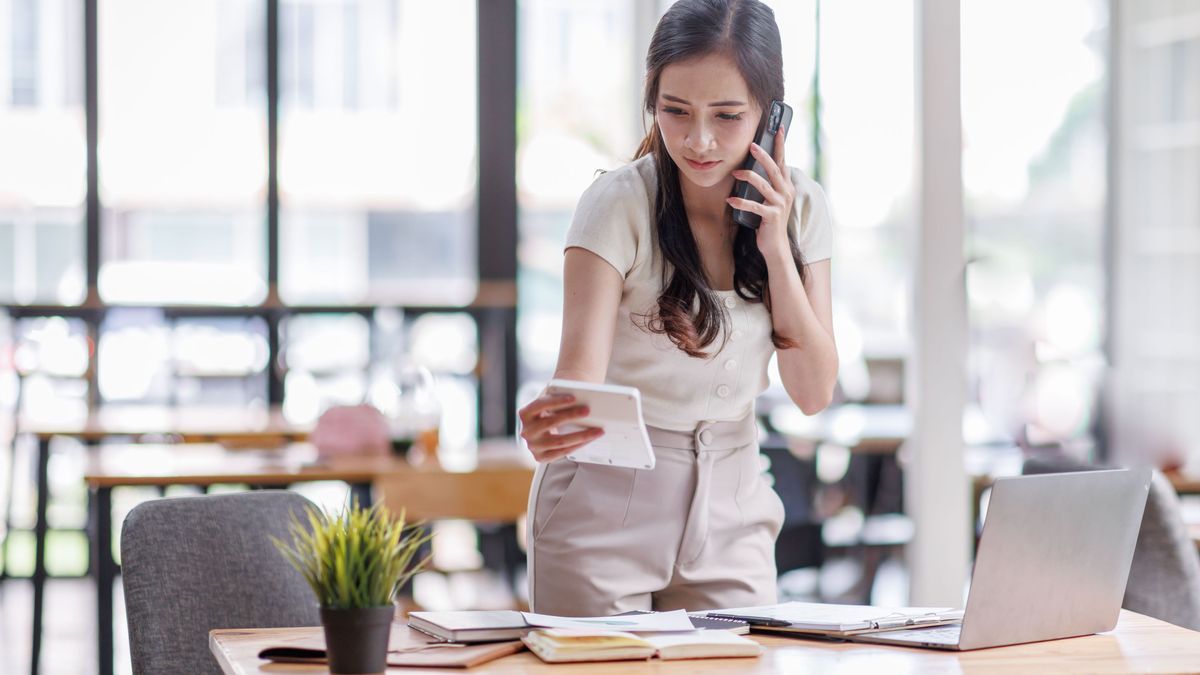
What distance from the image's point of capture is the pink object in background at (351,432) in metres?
4.08

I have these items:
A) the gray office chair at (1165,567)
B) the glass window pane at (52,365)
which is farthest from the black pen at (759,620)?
the glass window pane at (52,365)

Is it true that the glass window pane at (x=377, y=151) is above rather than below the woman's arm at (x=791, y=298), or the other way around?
above

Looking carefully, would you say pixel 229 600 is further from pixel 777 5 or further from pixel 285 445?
pixel 777 5

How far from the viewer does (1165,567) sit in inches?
99.4

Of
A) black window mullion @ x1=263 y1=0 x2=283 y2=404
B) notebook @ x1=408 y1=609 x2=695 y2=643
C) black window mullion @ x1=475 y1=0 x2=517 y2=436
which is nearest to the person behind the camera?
notebook @ x1=408 y1=609 x2=695 y2=643

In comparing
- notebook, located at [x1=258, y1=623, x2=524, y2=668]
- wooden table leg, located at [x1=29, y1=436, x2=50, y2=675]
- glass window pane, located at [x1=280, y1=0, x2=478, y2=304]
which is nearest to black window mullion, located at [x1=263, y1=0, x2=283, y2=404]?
glass window pane, located at [x1=280, y1=0, x2=478, y2=304]

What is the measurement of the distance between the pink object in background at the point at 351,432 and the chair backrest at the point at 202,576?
1.80m

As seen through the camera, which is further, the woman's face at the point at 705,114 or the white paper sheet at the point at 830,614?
the woman's face at the point at 705,114

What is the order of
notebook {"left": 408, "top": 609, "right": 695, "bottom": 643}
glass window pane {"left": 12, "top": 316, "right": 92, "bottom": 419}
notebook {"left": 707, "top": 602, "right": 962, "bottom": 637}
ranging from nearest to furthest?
notebook {"left": 408, "top": 609, "right": 695, "bottom": 643} < notebook {"left": 707, "top": 602, "right": 962, "bottom": 637} < glass window pane {"left": 12, "top": 316, "right": 92, "bottom": 419}

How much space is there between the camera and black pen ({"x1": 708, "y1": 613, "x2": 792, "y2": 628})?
183 centimetres

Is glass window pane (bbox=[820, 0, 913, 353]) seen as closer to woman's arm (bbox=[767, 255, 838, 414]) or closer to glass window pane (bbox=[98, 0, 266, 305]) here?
glass window pane (bbox=[98, 0, 266, 305])

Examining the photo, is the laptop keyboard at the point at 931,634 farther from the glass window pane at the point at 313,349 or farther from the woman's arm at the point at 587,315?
the glass window pane at the point at 313,349

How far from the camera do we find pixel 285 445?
439cm

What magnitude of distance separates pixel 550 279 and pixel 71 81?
2452mm
